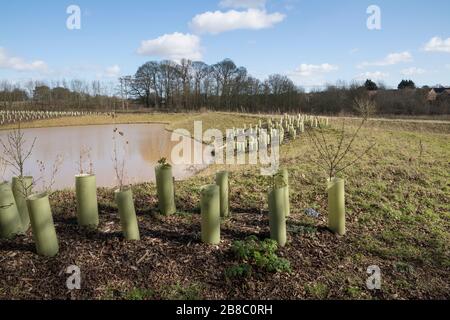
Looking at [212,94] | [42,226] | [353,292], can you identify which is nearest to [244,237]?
[353,292]

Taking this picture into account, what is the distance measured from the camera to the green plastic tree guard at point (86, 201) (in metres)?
4.71

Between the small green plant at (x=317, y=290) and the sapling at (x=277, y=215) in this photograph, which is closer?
the small green plant at (x=317, y=290)

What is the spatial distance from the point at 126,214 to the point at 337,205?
9.44ft

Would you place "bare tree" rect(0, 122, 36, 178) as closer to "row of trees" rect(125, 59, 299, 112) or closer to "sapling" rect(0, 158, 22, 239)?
"sapling" rect(0, 158, 22, 239)

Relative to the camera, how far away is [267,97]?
49344 millimetres

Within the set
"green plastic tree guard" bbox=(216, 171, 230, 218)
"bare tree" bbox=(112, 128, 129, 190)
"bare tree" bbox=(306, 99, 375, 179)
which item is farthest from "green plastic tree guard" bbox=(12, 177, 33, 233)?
"bare tree" bbox=(306, 99, 375, 179)

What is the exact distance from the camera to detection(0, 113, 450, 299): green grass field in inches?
147

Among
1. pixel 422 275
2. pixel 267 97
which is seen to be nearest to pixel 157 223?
pixel 422 275

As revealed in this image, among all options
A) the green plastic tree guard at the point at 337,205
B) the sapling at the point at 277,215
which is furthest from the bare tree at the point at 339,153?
the sapling at the point at 277,215

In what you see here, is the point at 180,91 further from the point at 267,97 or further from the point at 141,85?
the point at 267,97

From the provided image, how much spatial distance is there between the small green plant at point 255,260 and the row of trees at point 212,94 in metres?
37.7

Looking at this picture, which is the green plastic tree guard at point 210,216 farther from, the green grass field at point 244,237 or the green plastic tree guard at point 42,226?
the green plastic tree guard at point 42,226
